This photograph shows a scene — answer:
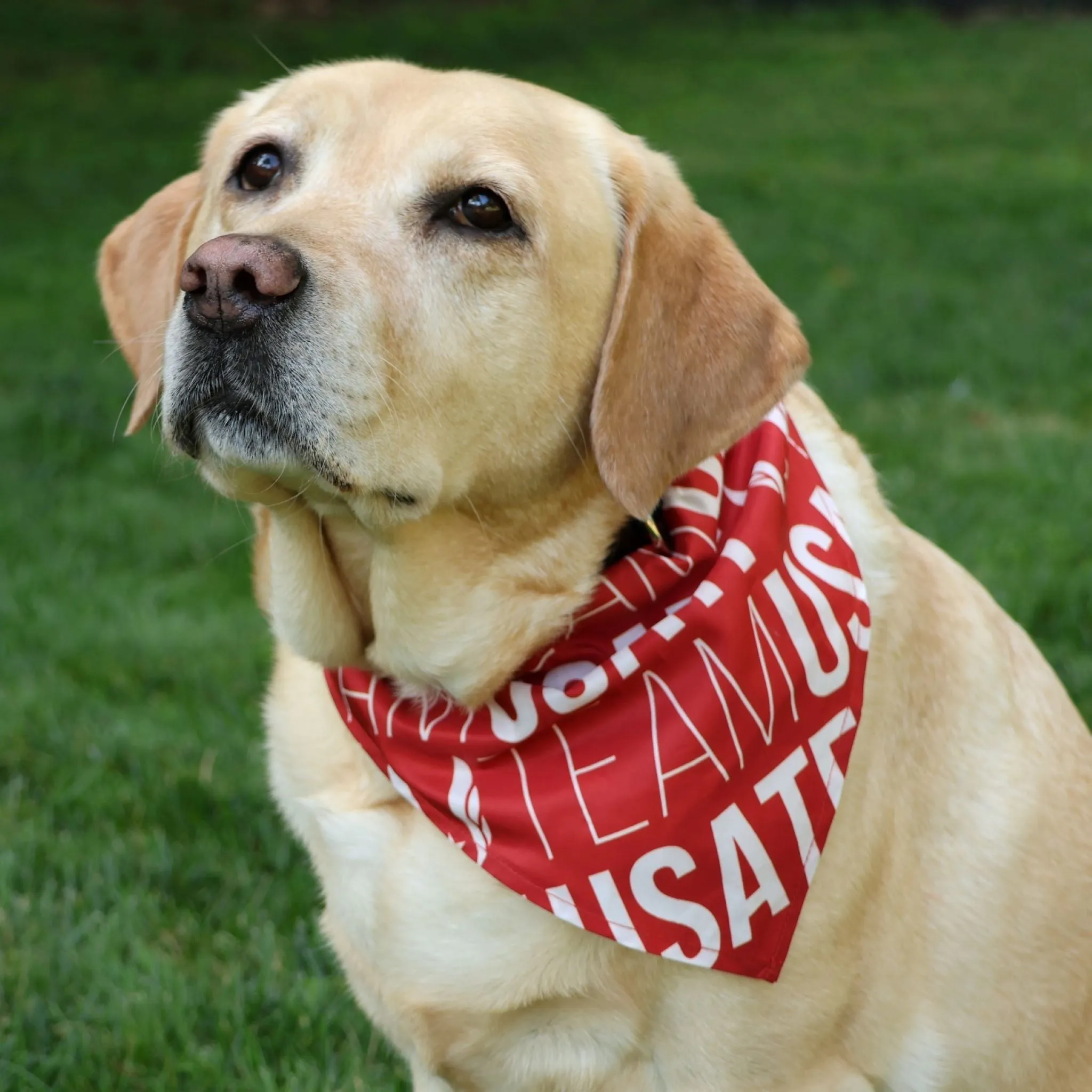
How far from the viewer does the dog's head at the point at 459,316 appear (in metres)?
2.33

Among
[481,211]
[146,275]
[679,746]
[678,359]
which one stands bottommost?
[679,746]

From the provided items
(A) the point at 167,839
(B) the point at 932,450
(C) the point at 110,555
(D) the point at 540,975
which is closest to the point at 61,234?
(C) the point at 110,555

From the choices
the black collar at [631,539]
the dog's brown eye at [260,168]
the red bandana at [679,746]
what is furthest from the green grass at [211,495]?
the dog's brown eye at [260,168]

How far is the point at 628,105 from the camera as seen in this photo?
50.1ft

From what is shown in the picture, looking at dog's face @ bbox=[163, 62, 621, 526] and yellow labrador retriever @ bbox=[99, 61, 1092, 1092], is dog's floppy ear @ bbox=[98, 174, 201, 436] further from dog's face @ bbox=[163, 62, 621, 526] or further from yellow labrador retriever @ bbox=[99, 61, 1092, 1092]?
dog's face @ bbox=[163, 62, 621, 526]

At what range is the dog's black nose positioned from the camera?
221 cm

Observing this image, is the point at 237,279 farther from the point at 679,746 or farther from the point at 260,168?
the point at 679,746

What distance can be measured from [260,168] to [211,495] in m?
3.51

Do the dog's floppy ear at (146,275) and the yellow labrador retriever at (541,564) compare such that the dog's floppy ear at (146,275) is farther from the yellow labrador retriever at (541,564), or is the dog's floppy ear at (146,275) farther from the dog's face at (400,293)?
the dog's face at (400,293)

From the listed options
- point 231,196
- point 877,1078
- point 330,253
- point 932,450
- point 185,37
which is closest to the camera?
point 330,253

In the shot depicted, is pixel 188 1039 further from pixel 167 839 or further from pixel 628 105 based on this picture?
pixel 628 105

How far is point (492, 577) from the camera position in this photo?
2641mm

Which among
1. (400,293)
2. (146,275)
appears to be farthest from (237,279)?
(146,275)

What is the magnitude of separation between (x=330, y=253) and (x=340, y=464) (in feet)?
1.08
